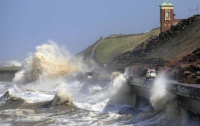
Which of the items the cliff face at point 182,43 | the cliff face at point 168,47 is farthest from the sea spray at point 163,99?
the cliff face at point 182,43

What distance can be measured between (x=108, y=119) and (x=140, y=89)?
5017 millimetres

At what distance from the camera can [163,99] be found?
23750 millimetres

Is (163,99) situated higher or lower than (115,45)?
lower

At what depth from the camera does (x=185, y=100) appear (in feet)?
69.5

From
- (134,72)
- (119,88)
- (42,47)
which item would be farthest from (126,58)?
(119,88)

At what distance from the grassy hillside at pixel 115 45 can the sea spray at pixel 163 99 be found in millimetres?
61941

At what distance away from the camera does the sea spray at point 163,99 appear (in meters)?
22.5

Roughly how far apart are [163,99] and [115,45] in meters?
79.1

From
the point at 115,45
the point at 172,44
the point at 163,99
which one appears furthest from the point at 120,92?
the point at 115,45

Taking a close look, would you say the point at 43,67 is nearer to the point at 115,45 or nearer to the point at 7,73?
the point at 7,73

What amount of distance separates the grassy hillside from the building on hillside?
15841 millimetres

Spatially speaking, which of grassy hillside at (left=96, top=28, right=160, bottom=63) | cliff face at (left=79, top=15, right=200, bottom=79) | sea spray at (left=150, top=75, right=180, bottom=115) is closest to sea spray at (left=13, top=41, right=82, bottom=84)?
cliff face at (left=79, top=15, right=200, bottom=79)

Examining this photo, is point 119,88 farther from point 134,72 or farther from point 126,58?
point 126,58

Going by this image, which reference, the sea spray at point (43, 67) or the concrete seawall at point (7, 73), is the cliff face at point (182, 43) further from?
the concrete seawall at point (7, 73)
